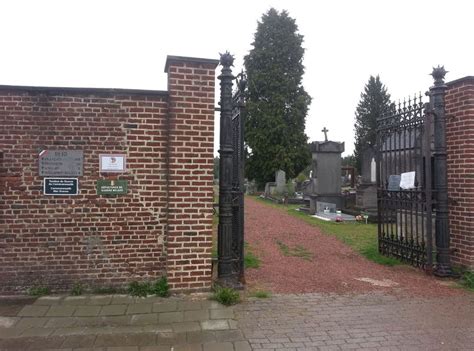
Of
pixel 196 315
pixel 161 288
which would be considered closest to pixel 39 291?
pixel 161 288

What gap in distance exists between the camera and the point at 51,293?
535 cm

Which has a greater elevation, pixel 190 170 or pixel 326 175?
pixel 326 175

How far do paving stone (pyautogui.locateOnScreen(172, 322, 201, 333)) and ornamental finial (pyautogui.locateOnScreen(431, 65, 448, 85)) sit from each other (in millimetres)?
5253

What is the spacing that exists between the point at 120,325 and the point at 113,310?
0.50 m

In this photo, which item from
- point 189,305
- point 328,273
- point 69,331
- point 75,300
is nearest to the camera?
point 69,331

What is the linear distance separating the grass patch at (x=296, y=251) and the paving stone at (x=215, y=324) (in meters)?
3.62

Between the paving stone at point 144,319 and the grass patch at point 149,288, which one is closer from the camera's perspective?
the paving stone at point 144,319

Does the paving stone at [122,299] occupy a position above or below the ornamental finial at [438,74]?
below

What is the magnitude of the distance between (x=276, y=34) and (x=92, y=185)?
111 feet

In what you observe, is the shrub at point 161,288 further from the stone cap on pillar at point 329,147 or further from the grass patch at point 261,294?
the stone cap on pillar at point 329,147

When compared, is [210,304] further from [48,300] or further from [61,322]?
[48,300]

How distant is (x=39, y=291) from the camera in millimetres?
5324

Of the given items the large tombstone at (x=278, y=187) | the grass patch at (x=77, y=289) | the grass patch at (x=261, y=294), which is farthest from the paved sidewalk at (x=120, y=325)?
the large tombstone at (x=278, y=187)

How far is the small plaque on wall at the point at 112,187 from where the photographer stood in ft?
17.9
